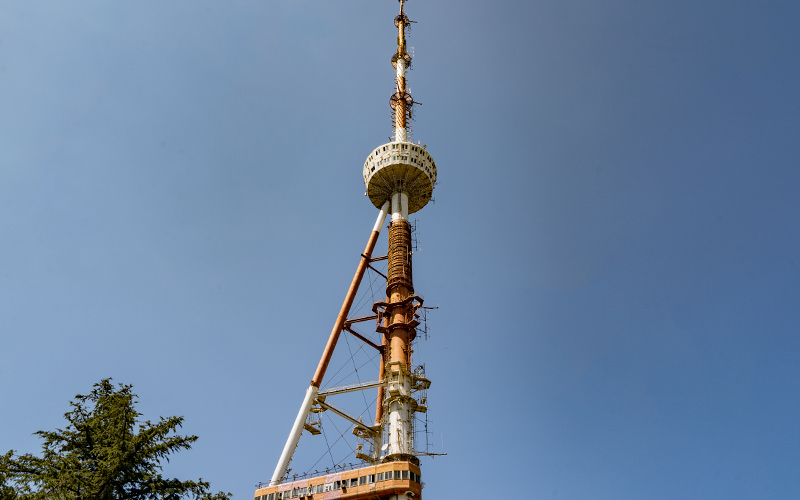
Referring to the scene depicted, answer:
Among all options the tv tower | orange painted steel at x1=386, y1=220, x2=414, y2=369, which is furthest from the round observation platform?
orange painted steel at x1=386, y1=220, x2=414, y2=369

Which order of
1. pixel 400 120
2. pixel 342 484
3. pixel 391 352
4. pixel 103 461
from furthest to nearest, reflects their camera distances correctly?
pixel 400 120
pixel 391 352
pixel 342 484
pixel 103 461

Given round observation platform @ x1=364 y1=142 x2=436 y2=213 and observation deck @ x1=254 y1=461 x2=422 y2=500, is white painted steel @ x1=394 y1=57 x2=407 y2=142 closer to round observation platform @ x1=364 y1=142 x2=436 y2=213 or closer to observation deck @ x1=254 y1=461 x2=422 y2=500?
round observation platform @ x1=364 y1=142 x2=436 y2=213

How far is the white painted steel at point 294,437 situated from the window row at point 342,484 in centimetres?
220

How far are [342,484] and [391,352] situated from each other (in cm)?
1525

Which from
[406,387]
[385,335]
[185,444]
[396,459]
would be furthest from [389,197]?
[185,444]

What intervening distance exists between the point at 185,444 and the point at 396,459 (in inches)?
959

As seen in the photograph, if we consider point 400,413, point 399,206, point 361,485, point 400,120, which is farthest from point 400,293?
point 400,120

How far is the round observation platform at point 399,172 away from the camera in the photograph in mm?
77438

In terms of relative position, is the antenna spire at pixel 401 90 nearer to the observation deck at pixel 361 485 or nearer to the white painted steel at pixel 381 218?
the white painted steel at pixel 381 218

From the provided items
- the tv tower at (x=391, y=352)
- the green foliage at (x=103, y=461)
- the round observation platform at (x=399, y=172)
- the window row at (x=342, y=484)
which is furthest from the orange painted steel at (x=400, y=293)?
the green foliage at (x=103, y=461)

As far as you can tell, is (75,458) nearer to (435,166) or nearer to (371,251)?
(371,251)

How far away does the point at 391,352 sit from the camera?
210 ft

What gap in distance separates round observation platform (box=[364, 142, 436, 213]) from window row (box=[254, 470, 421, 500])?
3762cm

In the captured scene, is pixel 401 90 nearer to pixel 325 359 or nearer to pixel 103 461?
pixel 325 359
